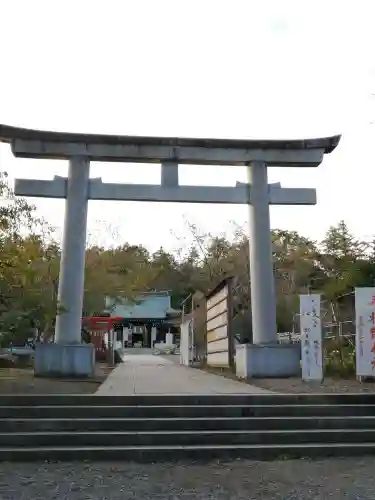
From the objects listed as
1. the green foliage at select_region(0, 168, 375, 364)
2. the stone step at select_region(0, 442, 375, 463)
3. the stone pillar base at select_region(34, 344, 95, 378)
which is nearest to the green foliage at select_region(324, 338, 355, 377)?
the green foliage at select_region(0, 168, 375, 364)

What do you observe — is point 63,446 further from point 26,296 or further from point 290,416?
point 26,296

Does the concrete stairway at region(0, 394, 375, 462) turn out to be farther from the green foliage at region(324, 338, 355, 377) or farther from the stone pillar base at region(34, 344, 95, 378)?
the green foliage at region(324, 338, 355, 377)

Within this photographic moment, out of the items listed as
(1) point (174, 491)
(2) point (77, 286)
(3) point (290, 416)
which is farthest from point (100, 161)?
(1) point (174, 491)

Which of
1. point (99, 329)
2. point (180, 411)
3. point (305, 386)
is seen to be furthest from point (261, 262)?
point (99, 329)

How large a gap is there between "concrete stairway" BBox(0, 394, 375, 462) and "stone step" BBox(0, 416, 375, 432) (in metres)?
0.01

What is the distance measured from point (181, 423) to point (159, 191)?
668 cm

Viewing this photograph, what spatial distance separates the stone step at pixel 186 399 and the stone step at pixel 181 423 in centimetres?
61

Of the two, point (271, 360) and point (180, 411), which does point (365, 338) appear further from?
point (180, 411)

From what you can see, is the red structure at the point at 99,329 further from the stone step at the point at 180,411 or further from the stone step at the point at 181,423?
the stone step at the point at 181,423

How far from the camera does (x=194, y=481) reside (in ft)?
18.0

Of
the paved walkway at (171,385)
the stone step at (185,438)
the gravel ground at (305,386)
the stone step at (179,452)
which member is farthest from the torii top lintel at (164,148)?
the stone step at (179,452)

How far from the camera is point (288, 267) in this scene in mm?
26688

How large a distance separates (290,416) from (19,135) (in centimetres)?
855

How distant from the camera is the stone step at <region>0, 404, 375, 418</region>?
291 inches
